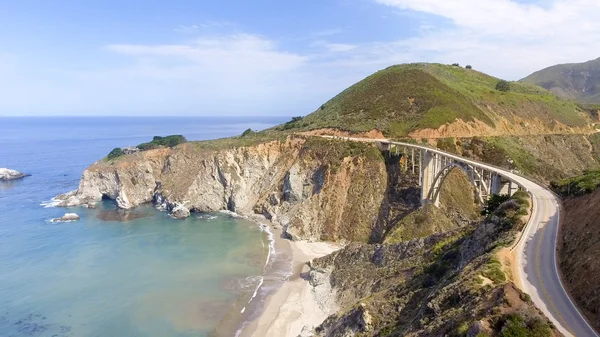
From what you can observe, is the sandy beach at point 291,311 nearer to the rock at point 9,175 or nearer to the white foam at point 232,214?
the white foam at point 232,214

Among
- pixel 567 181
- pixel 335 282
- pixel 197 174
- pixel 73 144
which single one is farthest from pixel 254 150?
pixel 73 144

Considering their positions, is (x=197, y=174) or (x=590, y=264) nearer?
(x=590, y=264)

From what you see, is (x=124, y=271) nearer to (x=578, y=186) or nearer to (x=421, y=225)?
(x=421, y=225)

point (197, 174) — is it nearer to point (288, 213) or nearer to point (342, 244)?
point (288, 213)

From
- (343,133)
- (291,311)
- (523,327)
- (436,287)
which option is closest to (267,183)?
(343,133)

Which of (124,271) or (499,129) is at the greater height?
(499,129)
